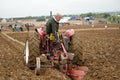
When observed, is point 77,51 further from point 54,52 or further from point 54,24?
point 54,24

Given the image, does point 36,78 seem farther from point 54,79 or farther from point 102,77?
point 102,77

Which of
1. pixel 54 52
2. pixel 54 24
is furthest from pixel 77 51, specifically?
pixel 54 24

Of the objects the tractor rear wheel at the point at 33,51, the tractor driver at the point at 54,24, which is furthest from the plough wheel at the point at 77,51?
the tractor rear wheel at the point at 33,51

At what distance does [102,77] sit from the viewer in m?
9.47

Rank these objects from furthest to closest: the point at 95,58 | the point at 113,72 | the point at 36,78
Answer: the point at 95,58
the point at 113,72
the point at 36,78

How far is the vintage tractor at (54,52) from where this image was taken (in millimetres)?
9570

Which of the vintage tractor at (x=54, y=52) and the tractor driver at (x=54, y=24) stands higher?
the tractor driver at (x=54, y=24)

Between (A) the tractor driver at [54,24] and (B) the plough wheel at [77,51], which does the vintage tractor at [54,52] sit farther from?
(A) the tractor driver at [54,24]

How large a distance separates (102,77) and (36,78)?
1.92 metres

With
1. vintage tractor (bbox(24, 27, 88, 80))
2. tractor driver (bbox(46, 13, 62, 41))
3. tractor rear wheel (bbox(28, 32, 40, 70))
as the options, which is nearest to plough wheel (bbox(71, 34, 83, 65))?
vintage tractor (bbox(24, 27, 88, 80))

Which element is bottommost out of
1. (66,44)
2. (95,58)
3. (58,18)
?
(95,58)

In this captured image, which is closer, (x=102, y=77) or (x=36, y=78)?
(x=36, y=78)

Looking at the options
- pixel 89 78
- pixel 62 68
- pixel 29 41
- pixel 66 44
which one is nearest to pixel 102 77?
pixel 89 78

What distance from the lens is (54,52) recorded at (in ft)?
34.5
